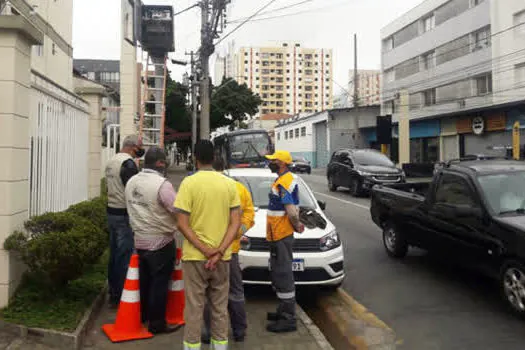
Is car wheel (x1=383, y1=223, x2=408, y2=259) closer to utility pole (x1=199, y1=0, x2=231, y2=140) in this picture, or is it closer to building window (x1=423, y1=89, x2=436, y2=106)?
utility pole (x1=199, y1=0, x2=231, y2=140)

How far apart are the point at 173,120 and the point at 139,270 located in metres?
32.0

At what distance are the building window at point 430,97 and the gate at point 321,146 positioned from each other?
13.1 m

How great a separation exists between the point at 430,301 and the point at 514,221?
1.43 meters

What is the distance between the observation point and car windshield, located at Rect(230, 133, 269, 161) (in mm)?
24719

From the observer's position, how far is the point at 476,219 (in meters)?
5.60

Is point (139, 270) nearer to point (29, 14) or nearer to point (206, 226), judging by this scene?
point (206, 226)

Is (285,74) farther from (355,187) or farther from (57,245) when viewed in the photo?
(57,245)

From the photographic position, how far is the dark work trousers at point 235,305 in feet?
13.9

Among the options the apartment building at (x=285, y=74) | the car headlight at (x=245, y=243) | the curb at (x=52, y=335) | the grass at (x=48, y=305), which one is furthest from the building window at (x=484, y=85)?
the apartment building at (x=285, y=74)

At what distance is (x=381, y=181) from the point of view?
17.1m

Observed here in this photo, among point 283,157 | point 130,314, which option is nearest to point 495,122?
point 283,157

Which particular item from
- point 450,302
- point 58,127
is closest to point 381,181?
point 450,302

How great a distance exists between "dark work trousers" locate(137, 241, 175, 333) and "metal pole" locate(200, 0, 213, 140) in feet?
42.4

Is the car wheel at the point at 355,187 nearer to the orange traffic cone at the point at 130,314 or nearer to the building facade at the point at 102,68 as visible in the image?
the orange traffic cone at the point at 130,314
